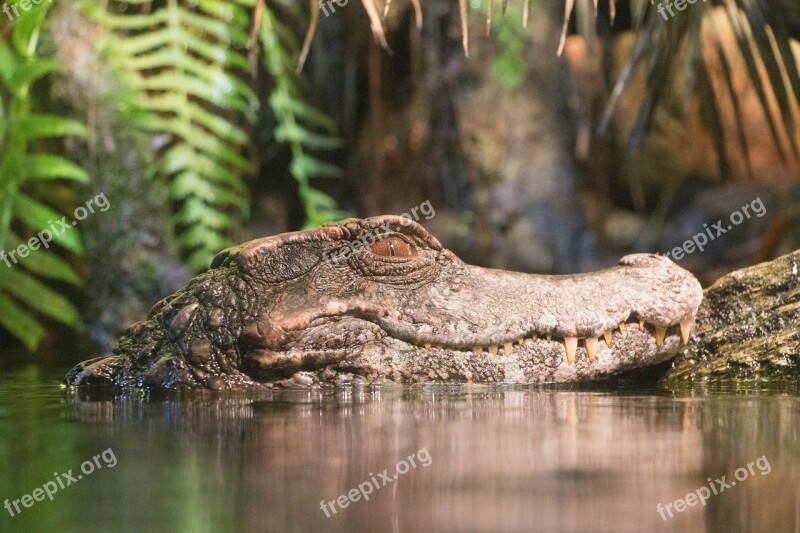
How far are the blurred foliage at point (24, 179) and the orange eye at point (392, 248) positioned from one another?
150 inches

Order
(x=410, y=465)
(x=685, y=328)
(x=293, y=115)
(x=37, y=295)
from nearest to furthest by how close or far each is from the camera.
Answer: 1. (x=410, y=465)
2. (x=685, y=328)
3. (x=37, y=295)
4. (x=293, y=115)

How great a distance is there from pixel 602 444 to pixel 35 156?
20.2 feet

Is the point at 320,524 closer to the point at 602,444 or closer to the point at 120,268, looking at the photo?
the point at 602,444

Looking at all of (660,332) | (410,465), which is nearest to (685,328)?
(660,332)

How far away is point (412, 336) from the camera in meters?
4.12

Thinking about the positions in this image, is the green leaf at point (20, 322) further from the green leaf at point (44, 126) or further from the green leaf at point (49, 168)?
the green leaf at point (44, 126)

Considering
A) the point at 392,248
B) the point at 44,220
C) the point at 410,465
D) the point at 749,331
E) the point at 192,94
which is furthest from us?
the point at 192,94

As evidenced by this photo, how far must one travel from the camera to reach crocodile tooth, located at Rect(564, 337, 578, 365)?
409 cm

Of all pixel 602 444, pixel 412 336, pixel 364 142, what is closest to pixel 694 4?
pixel 412 336

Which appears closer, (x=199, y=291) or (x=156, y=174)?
(x=199, y=291)

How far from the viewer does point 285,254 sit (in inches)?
168

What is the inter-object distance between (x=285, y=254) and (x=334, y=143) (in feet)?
15.9

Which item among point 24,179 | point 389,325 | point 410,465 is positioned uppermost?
point 24,179

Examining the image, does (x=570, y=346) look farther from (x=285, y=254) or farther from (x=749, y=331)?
(x=285, y=254)
